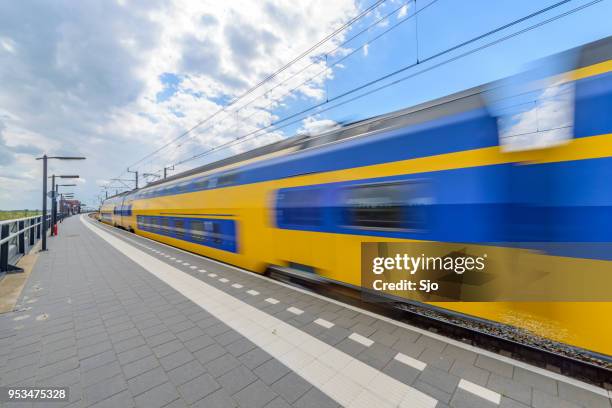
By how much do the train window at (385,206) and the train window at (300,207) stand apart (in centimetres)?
65

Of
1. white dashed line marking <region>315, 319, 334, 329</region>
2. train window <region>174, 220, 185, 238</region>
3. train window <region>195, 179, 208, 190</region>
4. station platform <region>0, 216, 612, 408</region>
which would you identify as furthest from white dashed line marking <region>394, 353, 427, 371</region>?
train window <region>174, 220, 185, 238</region>

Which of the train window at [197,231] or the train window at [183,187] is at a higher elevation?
the train window at [183,187]

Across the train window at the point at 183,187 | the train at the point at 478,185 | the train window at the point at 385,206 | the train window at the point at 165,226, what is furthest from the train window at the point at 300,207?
the train window at the point at 165,226

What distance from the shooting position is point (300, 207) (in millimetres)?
4984

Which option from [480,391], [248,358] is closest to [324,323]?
[248,358]

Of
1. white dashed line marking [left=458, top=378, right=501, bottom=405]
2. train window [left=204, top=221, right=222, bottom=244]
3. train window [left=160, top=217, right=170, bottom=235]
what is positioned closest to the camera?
white dashed line marking [left=458, top=378, right=501, bottom=405]

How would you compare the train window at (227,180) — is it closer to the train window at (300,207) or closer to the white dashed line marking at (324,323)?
the train window at (300,207)

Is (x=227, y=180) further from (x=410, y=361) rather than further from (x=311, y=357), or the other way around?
(x=410, y=361)

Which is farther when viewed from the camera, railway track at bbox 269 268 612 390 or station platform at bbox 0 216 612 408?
railway track at bbox 269 268 612 390

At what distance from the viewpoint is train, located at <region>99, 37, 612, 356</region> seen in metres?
2.30

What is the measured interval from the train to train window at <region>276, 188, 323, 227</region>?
0.03m

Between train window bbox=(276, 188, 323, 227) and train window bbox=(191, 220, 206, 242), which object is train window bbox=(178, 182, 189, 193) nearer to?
train window bbox=(191, 220, 206, 242)

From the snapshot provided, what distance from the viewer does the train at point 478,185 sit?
7.54 ft

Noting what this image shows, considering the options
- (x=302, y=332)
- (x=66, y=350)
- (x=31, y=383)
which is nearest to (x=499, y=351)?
(x=302, y=332)
